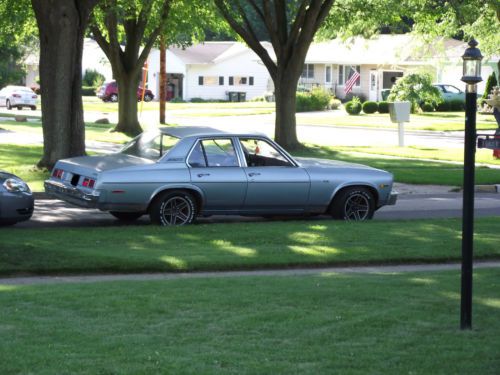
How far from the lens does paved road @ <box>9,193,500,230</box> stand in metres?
14.8

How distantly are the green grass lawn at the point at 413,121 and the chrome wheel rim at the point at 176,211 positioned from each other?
31.5 metres

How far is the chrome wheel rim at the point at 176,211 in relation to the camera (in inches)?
547

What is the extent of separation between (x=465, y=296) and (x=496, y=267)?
4007 mm

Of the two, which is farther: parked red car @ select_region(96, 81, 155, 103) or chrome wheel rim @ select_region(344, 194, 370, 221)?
parked red car @ select_region(96, 81, 155, 103)

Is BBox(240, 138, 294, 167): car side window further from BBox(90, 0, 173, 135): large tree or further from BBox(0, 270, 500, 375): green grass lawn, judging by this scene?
BBox(90, 0, 173, 135): large tree

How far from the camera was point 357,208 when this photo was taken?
592 inches

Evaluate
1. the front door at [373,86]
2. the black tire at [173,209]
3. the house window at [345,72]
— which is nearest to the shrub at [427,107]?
the front door at [373,86]

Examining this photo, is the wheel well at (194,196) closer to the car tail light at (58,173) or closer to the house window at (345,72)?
the car tail light at (58,173)

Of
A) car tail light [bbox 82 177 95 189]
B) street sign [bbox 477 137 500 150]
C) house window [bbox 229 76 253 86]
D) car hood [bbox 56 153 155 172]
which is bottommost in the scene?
car tail light [bbox 82 177 95 189]

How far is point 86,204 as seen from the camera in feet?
44.6

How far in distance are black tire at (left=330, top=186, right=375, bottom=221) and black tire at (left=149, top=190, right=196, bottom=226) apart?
7.26 feet

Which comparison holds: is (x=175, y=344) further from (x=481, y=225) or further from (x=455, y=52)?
(x=455, y=52)

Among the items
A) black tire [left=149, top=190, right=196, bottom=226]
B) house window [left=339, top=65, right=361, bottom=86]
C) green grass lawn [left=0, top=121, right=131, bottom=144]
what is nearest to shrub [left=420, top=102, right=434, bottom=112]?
house window [left=339, top=65, right=361, bottom=86]

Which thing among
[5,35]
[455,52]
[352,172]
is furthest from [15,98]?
[352,172]
